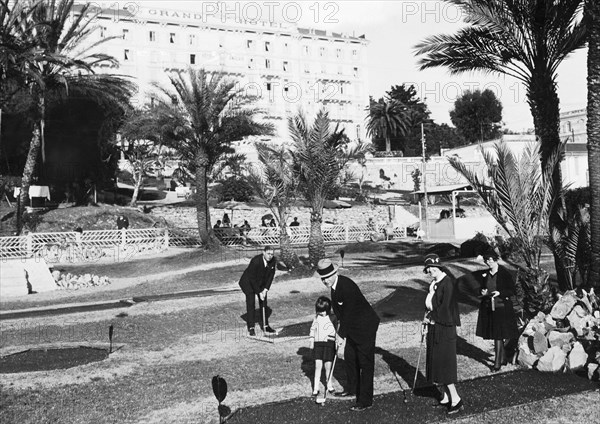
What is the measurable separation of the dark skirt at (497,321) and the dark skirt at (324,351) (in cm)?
245

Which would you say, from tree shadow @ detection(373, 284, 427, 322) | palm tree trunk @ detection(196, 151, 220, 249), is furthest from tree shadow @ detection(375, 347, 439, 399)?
palm tree trunk @ detection(196, 151, 220, 249)

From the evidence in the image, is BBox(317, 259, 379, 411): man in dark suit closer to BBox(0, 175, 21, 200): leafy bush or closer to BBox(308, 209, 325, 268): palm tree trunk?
BBox(308, 209, 325, 268): palm tree trunk

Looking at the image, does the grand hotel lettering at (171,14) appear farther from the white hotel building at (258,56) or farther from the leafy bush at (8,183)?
the leafy bush at (8,183)

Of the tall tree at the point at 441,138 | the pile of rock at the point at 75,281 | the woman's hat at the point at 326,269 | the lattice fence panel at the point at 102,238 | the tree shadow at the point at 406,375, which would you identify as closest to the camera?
the woman's hat at the point at 326,269

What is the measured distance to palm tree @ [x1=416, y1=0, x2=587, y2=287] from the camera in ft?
40.3

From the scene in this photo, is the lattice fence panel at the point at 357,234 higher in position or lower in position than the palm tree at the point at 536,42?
lower

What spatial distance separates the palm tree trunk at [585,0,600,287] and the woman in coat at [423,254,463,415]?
3764 millimetres

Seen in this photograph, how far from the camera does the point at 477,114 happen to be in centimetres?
9206

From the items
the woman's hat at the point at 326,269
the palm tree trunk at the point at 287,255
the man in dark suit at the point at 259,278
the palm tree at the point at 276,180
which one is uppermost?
the palm tree at the point at 276,180

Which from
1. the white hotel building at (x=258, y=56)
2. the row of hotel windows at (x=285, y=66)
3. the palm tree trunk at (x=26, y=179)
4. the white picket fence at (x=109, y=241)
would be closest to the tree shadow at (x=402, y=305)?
the white picket fence at (x=109, y=241)

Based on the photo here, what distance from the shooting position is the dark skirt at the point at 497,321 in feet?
28.3

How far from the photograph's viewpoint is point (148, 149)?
5406 centimetres

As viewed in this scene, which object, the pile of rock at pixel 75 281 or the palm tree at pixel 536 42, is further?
the pile of rock at pixel 75 281

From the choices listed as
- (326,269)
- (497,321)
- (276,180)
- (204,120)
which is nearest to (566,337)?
(497,321)
